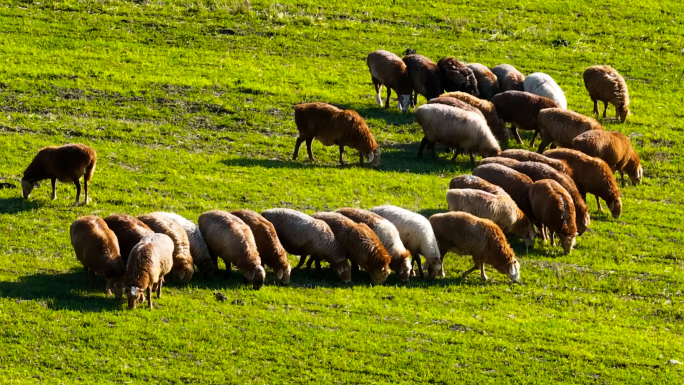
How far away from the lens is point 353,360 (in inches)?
660

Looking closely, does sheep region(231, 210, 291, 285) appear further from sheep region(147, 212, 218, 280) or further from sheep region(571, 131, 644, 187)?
sheep region(571, 131, 644, 187)

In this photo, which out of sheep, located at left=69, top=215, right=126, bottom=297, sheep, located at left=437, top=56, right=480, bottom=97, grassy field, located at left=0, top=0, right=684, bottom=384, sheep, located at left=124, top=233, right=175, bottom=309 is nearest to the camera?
grassy field, located at left=0, top=0, right=684, bottom=384

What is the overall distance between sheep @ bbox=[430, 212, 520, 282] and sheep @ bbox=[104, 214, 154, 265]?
630cm

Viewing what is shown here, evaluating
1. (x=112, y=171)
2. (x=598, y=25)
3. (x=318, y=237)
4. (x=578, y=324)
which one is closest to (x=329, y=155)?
(x=112, y=171)

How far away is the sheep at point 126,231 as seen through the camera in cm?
1939

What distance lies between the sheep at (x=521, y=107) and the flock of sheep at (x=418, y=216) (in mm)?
32

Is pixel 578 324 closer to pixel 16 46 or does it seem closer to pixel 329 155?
pixel 329 155

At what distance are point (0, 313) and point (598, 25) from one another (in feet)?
107

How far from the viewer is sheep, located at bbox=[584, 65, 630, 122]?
32.3 m

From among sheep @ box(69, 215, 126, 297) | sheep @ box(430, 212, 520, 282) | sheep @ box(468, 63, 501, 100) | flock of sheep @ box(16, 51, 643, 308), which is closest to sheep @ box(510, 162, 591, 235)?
flock of sheep @ box(16, 51, 643, 308)

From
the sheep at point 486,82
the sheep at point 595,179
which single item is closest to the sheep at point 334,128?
the sheep at point 595,179

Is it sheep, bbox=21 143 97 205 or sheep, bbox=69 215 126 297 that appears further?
sheep, bbox=21 143 97 205

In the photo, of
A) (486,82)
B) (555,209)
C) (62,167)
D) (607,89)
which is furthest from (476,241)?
(607,89)

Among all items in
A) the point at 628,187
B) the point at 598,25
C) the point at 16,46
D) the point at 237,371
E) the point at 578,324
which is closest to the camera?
the point at 237,371
